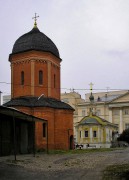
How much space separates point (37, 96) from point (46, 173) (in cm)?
2340

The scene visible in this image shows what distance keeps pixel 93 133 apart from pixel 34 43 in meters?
27.9

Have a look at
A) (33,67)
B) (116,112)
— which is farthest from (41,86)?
(116,112)

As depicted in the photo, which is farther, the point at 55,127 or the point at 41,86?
the point at 41,86

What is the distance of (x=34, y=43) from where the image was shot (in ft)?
128

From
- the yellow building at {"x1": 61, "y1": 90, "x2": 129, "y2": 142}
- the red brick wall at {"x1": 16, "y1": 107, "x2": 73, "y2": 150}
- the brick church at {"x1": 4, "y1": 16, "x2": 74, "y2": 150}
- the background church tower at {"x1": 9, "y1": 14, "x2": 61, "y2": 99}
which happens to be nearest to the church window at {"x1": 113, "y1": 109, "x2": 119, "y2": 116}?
the yellow building at {"x1": 61, "y1": 90, "x2": 129, "y2": 142}

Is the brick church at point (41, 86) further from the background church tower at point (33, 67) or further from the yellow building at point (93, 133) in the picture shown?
the yellow building at point (93, 133)

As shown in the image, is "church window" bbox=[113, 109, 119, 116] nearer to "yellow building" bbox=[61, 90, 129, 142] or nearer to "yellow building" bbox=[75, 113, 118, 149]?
"yellow building" bbox=[61, 90, 129, 142]

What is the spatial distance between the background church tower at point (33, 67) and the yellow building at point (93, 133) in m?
23.3

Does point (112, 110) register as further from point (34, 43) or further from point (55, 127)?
point (34, 43)

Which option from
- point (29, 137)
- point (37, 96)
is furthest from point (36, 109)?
point (29, 137)

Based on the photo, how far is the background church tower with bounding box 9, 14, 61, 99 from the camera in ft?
125

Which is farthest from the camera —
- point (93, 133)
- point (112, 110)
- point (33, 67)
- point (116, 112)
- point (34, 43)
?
point (112, 110)

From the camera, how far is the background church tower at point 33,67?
125ft

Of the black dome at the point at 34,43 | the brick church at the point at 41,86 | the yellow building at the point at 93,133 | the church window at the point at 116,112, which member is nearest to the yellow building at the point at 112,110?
the church window at the point at 116,112
